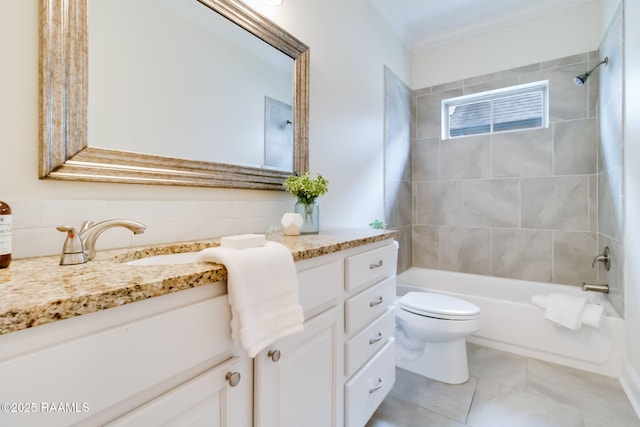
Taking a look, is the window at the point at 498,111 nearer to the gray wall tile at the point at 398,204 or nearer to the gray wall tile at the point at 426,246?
the gray wall tile at the point at 398,204

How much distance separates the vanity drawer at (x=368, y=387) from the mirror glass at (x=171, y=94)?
3.15 feet

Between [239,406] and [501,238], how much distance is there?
107 inches

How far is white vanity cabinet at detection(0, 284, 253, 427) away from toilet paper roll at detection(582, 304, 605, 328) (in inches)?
85.0

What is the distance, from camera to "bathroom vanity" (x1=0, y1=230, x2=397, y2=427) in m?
0.45

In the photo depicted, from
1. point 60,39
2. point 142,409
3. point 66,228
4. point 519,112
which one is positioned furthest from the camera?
point 519,112

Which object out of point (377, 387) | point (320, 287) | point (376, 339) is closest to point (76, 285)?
point (320, 287)

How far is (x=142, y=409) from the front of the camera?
569 millimetres

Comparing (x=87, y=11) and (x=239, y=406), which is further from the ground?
(x=87, y=11)

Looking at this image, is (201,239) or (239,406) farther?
(201,239)

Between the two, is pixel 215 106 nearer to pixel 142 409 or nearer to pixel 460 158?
pixel 142 409

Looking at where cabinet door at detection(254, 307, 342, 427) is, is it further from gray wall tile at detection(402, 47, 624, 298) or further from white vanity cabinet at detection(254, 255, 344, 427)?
gray wall tile at detection(402, 47, 624, 298)

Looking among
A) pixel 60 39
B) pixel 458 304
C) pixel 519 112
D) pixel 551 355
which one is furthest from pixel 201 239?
pixel 519 112

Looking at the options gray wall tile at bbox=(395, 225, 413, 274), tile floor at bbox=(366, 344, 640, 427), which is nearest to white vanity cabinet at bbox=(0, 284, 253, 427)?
tile floor at bbox=(366, 344, 640, 427)

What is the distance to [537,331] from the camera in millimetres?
2107
